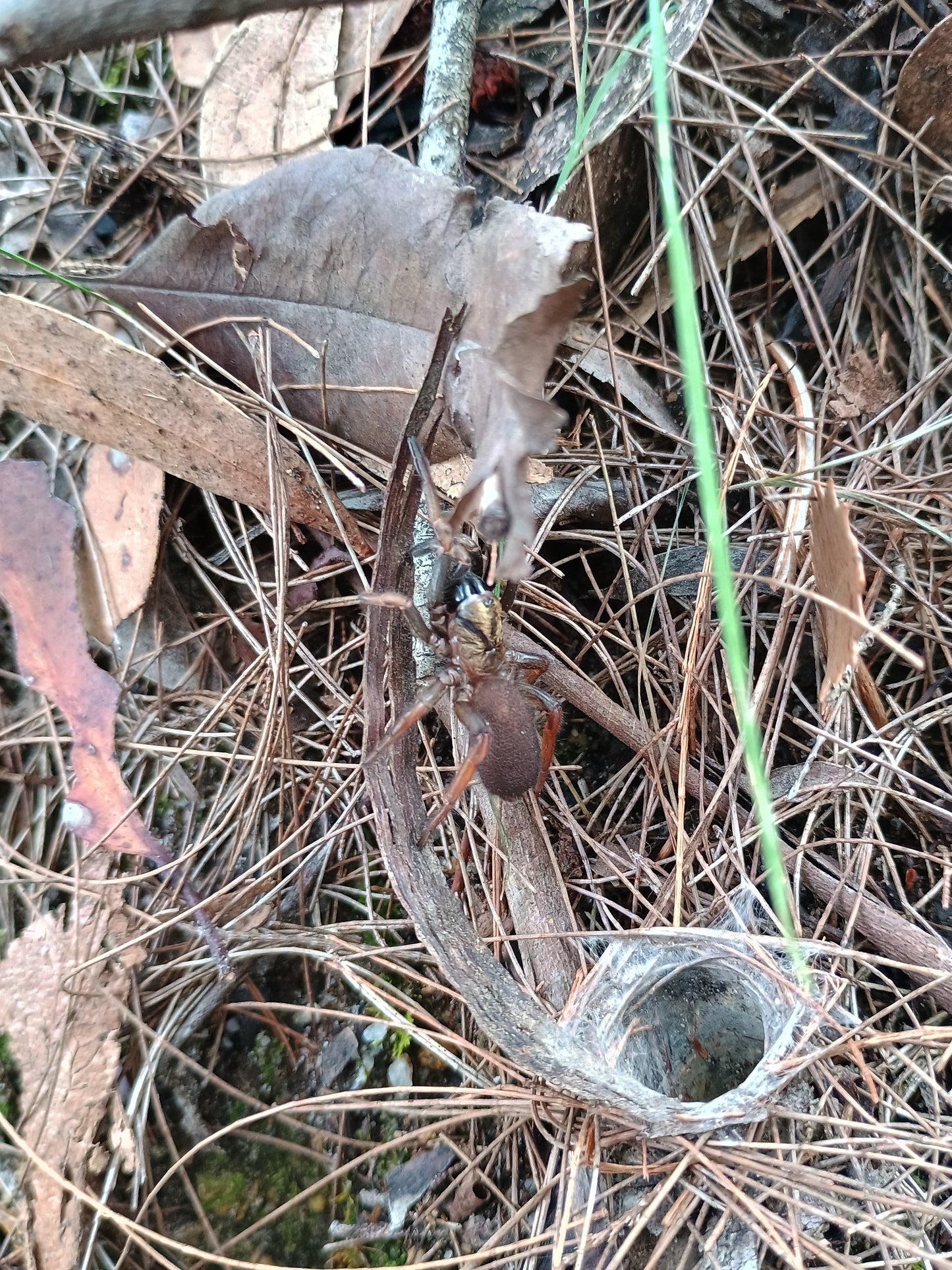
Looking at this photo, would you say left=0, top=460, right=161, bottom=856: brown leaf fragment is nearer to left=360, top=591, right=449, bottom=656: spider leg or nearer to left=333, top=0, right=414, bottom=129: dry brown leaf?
left=360, top=591, right=449, bottom=656: spider leg

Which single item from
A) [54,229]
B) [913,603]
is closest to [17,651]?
[54,229]

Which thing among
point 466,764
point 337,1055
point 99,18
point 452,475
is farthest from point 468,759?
point 99,18

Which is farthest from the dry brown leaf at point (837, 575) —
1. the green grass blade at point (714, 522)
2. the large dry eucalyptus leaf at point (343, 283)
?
the large dry eucalyptus leaf at point (343, 283)

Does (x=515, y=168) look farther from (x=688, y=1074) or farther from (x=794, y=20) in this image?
(x=688, y=1074)

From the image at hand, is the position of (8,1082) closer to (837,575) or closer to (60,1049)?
(60,1049)

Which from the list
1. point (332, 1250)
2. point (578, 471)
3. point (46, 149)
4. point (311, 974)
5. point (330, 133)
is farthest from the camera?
point (46, 149)
